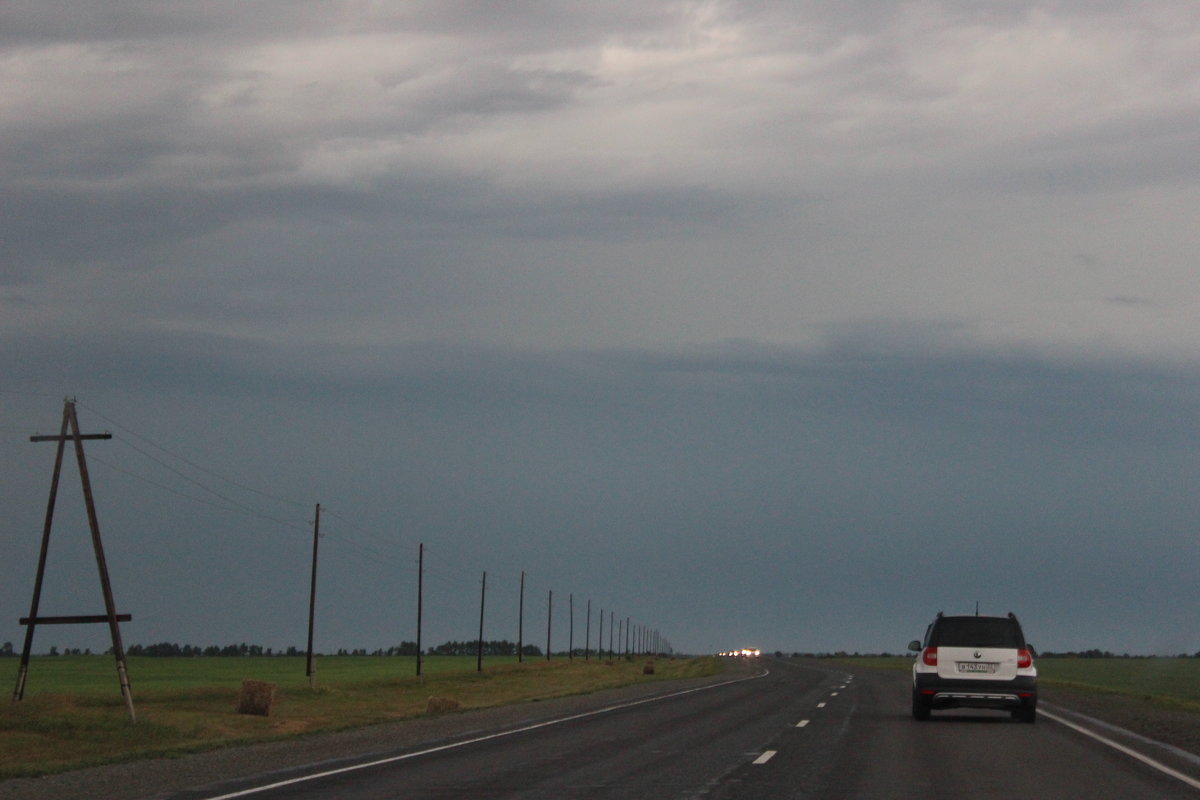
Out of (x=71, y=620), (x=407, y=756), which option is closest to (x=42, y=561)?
(x=71, y=620)

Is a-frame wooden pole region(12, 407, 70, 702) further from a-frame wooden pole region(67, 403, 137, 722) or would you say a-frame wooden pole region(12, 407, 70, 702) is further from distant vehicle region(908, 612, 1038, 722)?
distant vehicle region(908, 612, 1038, 722)

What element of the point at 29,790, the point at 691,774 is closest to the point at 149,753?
the point at 29,790

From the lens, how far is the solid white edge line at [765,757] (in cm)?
1769

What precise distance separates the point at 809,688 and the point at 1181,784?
3304cm

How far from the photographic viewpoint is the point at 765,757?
1830 centimetres

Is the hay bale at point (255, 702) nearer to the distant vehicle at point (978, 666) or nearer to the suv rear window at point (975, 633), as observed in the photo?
the distant vehicle at point (978, 666)

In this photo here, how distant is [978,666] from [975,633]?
651 millimetres

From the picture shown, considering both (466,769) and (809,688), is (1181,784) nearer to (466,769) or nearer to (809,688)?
(466,769)

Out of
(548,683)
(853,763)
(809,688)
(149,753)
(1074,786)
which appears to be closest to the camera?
(1074,786)

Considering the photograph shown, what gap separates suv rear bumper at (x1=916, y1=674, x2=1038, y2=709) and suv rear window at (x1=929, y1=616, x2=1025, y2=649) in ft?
2.08

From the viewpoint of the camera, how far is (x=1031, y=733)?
23844 mm

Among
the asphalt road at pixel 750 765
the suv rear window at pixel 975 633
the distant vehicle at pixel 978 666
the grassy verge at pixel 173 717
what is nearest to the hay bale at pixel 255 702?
the grassy verge at pixel 173 717

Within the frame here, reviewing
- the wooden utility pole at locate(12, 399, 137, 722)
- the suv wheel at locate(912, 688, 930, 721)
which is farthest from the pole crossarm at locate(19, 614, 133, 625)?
the suv wheel at locate(912, 688, 930, 721)

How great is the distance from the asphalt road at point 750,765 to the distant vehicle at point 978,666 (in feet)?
1.74
